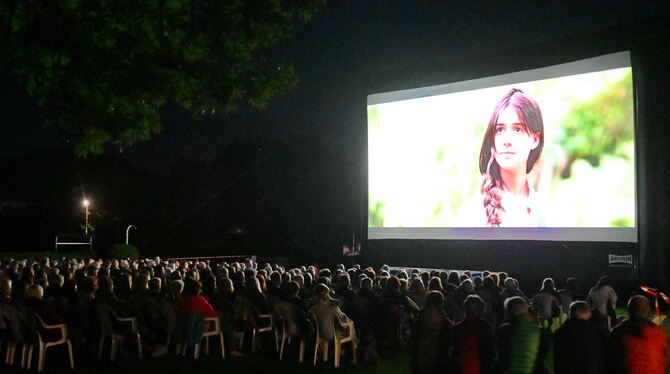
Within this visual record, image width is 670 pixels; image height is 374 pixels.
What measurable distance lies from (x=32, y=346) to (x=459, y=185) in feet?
36.6

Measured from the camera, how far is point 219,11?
27.2 feet

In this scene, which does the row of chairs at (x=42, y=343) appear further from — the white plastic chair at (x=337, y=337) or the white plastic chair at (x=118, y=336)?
the white plastic chair at (x=337, y=337)

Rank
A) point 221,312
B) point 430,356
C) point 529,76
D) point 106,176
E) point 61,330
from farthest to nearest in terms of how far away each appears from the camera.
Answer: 1. point 106,176
2. point 529,76
3. point 221,312
4. point 61,330
5. point 430,356

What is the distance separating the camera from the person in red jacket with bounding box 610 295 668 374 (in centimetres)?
425

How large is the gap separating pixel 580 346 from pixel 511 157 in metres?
11.0

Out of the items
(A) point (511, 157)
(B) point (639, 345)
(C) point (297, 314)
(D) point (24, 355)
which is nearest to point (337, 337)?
(C) point (297, 314)

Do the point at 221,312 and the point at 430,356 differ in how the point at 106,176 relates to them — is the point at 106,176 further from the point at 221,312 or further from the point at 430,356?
the point at 430,356

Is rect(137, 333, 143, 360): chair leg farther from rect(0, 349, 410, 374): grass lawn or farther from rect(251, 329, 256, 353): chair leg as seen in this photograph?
rect(251, 329, 256, 353): chair leg

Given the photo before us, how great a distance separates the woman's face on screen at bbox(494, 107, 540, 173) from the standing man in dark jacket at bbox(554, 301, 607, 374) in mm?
10655

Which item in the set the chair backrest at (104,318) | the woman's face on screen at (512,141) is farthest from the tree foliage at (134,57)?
the woman's face on screen at (512,141)

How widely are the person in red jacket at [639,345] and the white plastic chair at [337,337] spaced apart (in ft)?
11.4

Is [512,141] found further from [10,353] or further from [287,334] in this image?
[10,353]

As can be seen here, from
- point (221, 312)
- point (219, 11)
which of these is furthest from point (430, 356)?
point (219, 11)

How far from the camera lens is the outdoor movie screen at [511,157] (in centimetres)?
1382
